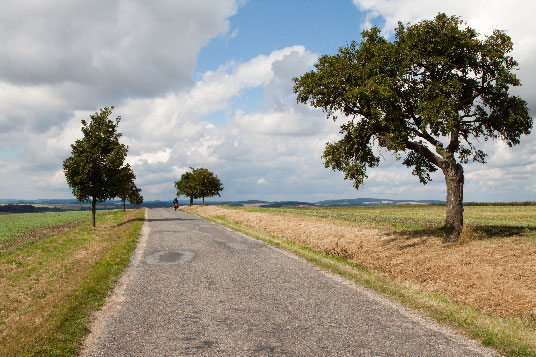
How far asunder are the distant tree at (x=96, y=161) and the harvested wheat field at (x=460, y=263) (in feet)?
73.5

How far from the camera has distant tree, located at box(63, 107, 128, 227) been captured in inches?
1233

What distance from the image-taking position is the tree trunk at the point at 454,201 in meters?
14.2

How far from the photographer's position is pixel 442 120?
13.4m

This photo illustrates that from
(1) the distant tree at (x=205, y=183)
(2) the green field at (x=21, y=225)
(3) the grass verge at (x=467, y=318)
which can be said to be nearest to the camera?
(3) the grass verge at (x=467, y=318)

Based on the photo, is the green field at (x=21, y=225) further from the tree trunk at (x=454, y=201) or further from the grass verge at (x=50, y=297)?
the tree trunk at (x=454, y=201)

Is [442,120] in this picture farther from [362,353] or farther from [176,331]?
[176,331]

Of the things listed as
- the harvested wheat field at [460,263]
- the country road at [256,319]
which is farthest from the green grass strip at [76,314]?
the harvested wheat field at [460,263]

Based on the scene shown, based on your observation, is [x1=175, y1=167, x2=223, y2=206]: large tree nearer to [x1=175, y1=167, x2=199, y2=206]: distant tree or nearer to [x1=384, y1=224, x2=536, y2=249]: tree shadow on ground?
[x1=175, y1=167, x2=199, y2=206]: distant tree

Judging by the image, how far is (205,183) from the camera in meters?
88.1

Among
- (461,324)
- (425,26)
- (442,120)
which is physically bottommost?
(461,324)

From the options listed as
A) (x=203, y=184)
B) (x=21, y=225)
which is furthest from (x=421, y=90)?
(x=203, y=184)

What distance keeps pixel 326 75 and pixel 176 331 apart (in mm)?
12647

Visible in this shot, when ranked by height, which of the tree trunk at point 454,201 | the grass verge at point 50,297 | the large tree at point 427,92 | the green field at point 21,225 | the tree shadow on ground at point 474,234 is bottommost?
the green field at point 21,225

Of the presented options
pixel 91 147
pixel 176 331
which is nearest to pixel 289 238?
pixel 176 331
